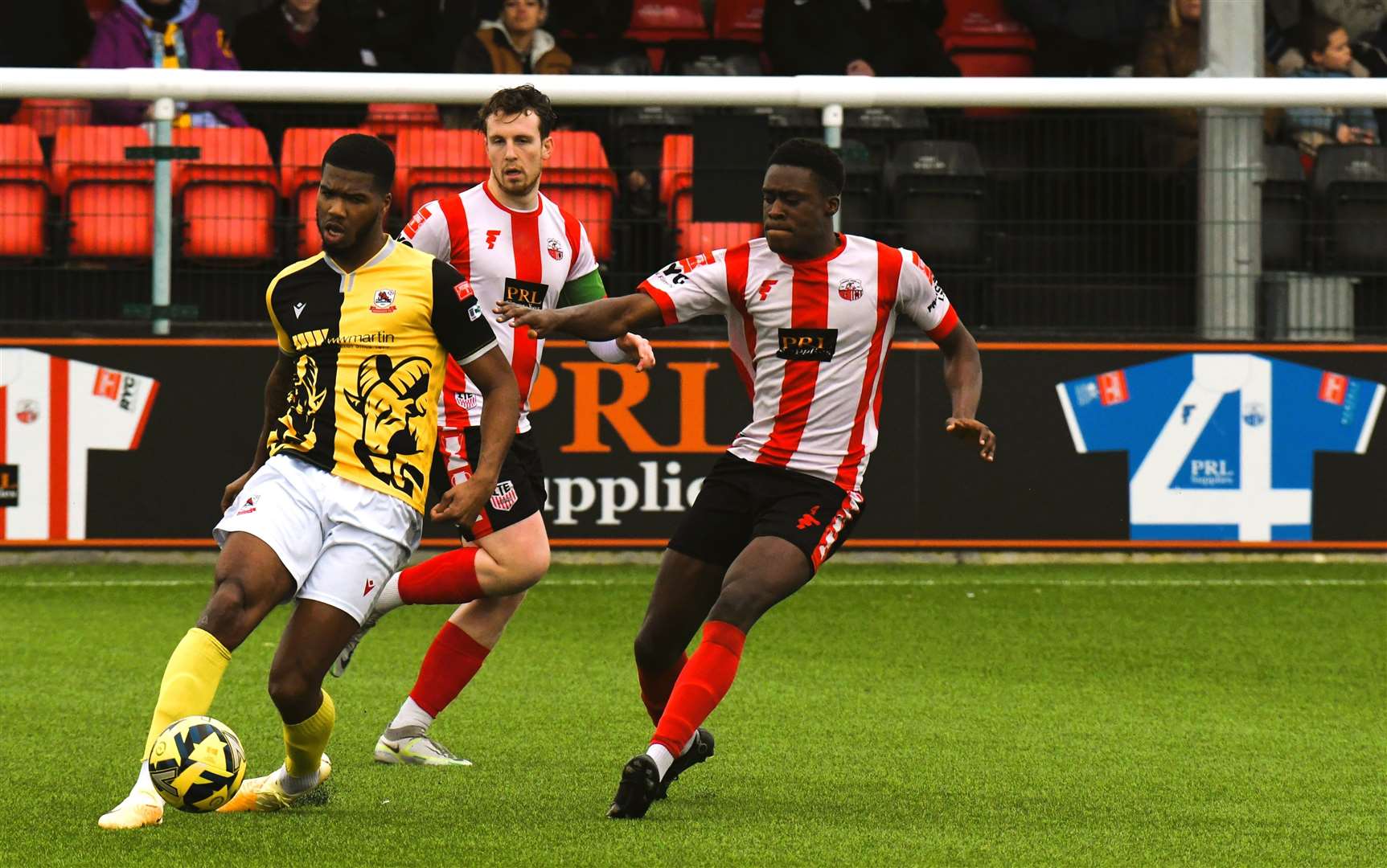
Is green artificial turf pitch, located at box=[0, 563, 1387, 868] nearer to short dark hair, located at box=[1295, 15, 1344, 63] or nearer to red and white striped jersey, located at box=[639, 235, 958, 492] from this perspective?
red and white striped jersey, located at box=[639, 235, 958, 492]

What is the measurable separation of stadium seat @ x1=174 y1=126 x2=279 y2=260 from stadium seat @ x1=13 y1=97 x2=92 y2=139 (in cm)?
57

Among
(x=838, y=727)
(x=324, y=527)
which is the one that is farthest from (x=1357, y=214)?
(x=324, y=527)

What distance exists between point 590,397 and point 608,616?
1639mm

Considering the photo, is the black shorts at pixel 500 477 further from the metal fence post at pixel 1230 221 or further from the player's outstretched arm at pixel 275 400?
the metal fence post at pixel 1230 221

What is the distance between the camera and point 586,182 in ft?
34.8

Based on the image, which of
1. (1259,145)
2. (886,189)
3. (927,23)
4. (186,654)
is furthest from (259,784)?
(927,23)

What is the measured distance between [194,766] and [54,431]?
6.10 meters

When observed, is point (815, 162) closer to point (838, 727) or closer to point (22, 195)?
point (838, 727)

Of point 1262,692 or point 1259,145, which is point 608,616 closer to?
point 1262,692

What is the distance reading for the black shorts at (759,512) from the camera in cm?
574

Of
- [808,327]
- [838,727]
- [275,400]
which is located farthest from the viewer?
[838,727]

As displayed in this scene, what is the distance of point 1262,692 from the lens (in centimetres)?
764

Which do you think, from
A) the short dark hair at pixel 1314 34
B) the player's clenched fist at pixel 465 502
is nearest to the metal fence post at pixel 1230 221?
the short dark hair at pixel 1314 34

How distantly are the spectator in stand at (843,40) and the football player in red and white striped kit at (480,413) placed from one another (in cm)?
669
